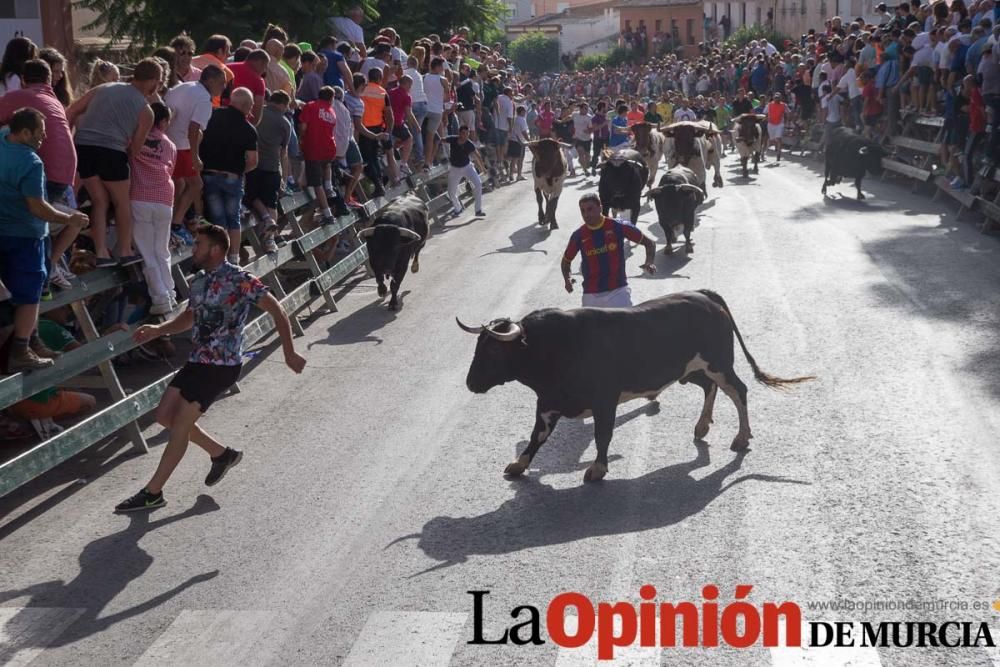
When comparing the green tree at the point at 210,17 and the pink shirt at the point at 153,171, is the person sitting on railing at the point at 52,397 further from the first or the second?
the green tree at the point at 210,17

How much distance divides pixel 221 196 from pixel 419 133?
10.3m

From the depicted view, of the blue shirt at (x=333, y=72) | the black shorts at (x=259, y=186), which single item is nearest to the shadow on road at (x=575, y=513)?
the black shorts at (x=259, y=186)

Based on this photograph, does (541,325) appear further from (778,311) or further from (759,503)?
(778,311)

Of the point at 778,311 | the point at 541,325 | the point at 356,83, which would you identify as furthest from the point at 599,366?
the point at 356,83

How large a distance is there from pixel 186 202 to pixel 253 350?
1.82 metres

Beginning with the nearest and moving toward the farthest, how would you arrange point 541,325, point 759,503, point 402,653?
1. point 402,653
2. point 759,503
3. point 541,325

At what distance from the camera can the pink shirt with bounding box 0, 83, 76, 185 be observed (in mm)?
10188

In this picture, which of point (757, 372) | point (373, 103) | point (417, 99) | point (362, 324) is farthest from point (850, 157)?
point (757, 372)

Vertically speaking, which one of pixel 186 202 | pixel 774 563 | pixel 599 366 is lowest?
pixel 774 563

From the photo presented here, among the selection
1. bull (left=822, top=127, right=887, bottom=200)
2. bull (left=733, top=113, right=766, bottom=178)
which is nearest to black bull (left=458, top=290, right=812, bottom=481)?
bull (left=822, top=127, right=887, bottom=200)

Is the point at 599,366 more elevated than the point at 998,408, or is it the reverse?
the point at 599,366

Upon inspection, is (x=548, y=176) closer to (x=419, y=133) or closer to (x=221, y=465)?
(x=419, y=133)

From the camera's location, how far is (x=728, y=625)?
6.92 m

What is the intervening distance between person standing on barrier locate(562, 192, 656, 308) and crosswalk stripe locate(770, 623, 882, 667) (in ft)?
17.1
